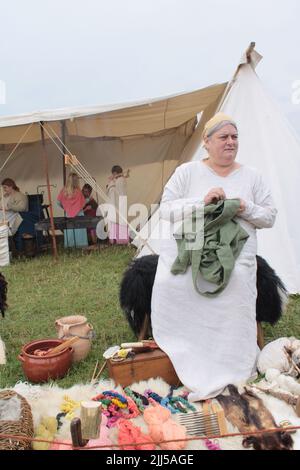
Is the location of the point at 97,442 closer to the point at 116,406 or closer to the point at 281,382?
the point at 116,406

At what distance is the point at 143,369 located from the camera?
243 centimetres

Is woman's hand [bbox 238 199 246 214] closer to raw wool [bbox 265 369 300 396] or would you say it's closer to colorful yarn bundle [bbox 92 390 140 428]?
raw wool [bbox 265 369 300 396]

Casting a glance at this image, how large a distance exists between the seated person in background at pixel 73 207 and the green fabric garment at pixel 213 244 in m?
4.28

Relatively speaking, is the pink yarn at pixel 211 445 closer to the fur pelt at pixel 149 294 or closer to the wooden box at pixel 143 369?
the wooden box at pixel 143 369

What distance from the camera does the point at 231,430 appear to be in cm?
198

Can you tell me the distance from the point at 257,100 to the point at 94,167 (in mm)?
4132

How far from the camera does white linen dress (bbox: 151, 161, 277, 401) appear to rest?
7.83 ft

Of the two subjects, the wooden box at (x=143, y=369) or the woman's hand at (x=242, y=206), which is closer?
the wooden box at (x=143, y=369)

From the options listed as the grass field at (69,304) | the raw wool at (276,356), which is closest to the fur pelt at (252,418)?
the raw wool at (276,356)

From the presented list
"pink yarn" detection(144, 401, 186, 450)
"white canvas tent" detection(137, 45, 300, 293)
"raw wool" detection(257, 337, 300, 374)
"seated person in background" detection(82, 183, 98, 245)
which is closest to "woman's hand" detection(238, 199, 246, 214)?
"raw wool" detection(257, 337, 300, 374)

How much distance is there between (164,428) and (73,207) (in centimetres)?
525

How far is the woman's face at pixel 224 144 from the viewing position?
2586mm

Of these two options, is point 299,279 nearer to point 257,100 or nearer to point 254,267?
point 254,267

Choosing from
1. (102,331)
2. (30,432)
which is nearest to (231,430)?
(30,432)
